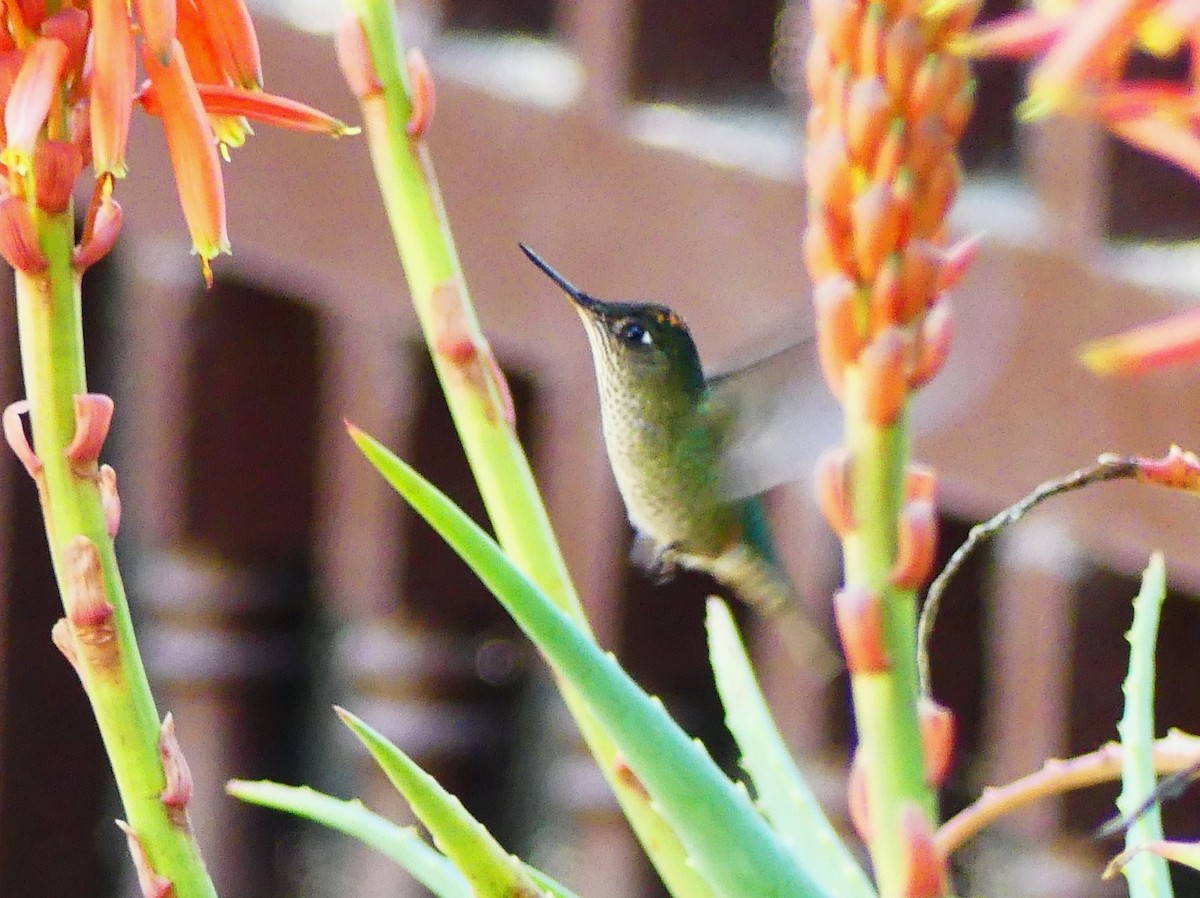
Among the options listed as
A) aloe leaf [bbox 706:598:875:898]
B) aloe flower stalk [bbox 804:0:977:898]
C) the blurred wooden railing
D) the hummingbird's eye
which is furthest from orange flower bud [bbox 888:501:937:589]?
the hummingbird's eye

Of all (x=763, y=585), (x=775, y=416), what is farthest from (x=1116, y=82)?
(x=763, y=585)

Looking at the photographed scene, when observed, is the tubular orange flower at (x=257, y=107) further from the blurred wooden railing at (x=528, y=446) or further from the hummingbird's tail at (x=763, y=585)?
the hummingbird's tail at (x=763, y=585)

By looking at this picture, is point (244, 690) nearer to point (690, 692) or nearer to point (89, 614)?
point (690, 692)

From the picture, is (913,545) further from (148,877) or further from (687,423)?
(687,423)

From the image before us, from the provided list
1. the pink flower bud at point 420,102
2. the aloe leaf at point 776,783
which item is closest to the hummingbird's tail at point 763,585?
the aloe leaf at point 776,783

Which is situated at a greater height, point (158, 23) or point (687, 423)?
point (158, 23)

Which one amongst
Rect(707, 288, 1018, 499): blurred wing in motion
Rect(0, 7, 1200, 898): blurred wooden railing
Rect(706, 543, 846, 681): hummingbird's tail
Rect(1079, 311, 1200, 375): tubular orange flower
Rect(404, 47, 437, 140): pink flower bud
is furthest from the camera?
Rect(0, 7, 1200, 898): blurred wooden railing

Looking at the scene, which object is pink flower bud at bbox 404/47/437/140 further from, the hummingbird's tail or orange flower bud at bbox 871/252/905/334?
the hummingbird's tail
